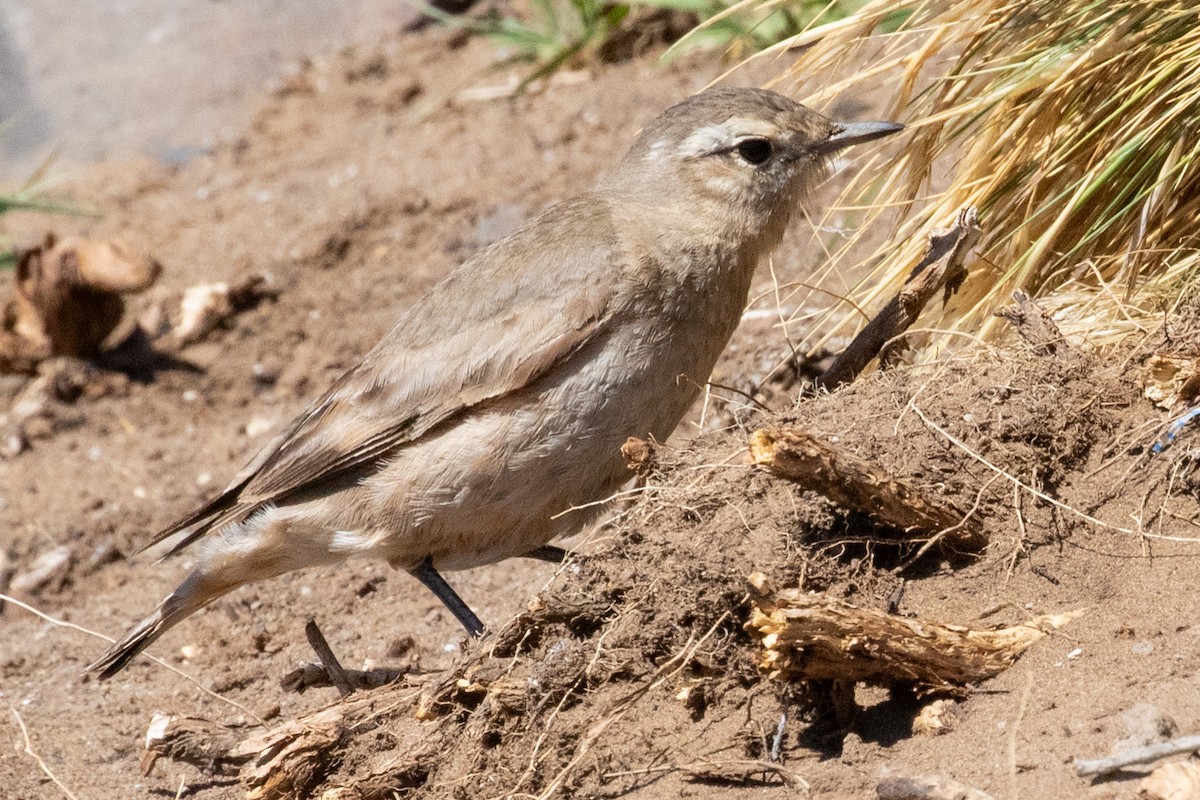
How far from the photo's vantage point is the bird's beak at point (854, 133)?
4.72 meters

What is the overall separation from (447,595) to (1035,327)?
228 centimetres

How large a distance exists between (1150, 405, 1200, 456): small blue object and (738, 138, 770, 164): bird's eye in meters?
1.76

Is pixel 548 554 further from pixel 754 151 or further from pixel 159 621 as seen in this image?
pixel 754 151

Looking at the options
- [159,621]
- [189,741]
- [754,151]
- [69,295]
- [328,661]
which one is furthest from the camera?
[69,295]

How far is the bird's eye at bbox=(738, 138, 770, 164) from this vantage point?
195 inches

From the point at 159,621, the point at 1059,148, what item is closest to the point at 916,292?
the point at 1059,148

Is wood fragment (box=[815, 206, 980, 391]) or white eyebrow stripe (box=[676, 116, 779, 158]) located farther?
white eyebrow stripe (box=[676, 116, 779, 158])

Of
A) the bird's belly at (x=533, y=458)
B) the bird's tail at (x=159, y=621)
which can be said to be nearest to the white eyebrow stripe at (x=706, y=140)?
the bird's belly at (x=533, y=458)

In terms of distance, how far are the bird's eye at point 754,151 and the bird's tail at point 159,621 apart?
2508 mm

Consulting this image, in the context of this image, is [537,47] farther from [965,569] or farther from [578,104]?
[965,569]

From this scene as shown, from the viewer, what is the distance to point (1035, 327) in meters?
4.19

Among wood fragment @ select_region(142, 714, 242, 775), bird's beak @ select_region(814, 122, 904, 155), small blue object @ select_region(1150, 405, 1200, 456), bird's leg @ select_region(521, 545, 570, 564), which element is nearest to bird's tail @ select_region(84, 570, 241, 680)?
wood fragment @ select_region(142, 714, 242, 775)

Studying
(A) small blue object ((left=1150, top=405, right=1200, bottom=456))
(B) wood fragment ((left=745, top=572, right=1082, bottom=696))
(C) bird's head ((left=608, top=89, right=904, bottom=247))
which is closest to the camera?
(B) wood fragment ((left=745, top=572, right=1082, bottom=696))

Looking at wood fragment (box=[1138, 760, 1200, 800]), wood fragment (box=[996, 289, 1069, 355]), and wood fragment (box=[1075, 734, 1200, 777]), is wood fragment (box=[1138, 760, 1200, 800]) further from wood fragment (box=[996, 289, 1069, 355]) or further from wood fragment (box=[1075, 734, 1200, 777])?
wood fragment (box=[996, 289, 1069, 355])
